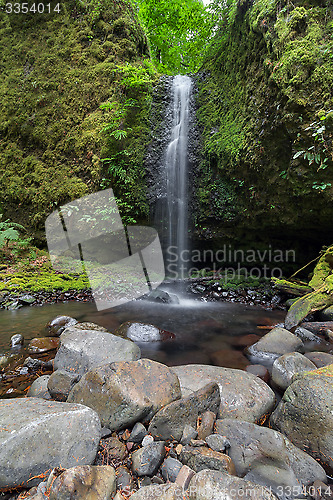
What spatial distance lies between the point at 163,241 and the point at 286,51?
20.3 feet

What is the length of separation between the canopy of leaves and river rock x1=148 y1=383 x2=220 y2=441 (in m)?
14.5

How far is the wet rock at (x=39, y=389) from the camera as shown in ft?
7.80

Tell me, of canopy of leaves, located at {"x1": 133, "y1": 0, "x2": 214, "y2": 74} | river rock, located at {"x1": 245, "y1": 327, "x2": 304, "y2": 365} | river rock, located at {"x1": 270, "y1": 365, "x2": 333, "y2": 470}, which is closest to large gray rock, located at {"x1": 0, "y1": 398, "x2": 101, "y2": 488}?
river rock, located at {"x1": 270, "y1": 365, "x2": 333, "y2": 470}

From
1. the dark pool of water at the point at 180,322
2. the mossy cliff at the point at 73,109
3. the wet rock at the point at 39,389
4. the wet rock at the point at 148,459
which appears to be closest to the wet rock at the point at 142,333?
the dark pool of water at the point at 180,322

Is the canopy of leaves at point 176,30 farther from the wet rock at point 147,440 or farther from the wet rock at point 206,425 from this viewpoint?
the wet rock at point 147,440

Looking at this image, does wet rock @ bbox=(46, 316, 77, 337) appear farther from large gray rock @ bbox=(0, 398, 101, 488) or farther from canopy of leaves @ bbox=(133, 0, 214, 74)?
canopy of leaves @ bbox=(133, 0, 214, 74)

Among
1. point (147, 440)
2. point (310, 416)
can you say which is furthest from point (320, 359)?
point (147, 440)

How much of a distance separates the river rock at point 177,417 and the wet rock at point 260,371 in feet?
4.11

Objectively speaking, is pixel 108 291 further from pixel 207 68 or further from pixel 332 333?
pixel 207 68

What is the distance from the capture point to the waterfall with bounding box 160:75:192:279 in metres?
8.47

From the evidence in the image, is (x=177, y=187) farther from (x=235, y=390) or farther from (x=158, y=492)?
(x=158, y=492)

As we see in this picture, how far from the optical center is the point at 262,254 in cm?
807

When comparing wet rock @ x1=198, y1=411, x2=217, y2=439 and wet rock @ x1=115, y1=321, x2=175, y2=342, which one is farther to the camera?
wet rock @ x1=115, y1=321, x2=175, y2=342

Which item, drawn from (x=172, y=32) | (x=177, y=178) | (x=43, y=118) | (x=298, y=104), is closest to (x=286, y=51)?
(x=298, y=104)
